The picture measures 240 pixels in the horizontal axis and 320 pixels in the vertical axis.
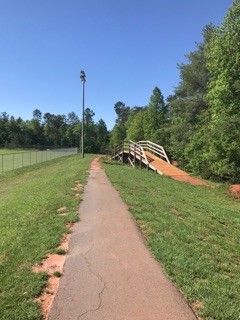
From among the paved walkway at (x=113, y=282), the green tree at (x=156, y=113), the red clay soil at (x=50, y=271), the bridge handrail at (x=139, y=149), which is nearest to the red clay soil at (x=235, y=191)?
the paved walkway at (x=113, y=282)

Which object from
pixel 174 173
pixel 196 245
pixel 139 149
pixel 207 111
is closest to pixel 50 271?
pixel 196 245

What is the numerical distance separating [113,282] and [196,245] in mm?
2475

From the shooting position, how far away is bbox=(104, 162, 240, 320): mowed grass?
498 cm

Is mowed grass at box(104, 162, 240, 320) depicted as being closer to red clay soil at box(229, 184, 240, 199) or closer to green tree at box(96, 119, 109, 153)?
red clay soil at box(229, 184, 240, 199)

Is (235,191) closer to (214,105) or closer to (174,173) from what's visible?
(174,173)

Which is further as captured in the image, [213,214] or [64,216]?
[213,214]

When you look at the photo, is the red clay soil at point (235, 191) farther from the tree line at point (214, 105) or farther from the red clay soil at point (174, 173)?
the tree line at point (214, 105)

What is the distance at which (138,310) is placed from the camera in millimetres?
4590

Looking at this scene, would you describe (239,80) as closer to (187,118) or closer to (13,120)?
(187,118)

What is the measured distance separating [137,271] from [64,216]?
3.88m

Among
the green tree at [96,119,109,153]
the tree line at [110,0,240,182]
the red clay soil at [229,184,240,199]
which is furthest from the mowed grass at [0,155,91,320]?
the green tree at [96,119,109,153]

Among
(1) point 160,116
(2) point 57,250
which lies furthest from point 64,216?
(1) point 160,116

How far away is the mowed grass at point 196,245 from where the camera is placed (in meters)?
4.98

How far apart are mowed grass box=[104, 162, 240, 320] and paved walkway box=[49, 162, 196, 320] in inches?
9.8
